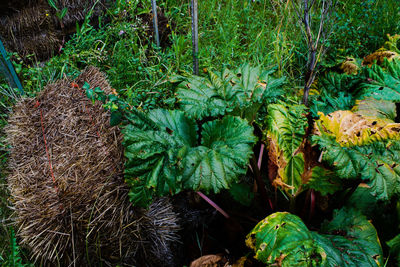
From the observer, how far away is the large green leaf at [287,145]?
5.48 feet

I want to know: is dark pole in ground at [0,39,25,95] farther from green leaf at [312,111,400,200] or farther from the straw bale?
green leaf at [312,111,400,200]

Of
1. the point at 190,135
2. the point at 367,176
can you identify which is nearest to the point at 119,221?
the point at 190,135

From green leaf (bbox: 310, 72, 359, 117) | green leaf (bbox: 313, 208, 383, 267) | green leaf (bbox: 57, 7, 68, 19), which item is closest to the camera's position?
green leaf (bbox: 313, 208, 383, 267)

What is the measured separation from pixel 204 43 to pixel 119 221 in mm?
2117

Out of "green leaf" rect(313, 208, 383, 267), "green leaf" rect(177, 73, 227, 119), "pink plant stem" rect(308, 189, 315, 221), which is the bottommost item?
"pink plant stem" rect(308, 189, 315, 221)

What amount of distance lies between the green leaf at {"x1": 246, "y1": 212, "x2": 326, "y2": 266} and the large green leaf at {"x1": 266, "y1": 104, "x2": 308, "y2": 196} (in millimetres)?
298

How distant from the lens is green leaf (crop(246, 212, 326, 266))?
121 cm

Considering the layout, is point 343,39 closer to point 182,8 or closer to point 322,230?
point 182,8

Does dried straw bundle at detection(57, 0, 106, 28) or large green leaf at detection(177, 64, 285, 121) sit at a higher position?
dried straw bundle at detection(57, 0, 106, 28)

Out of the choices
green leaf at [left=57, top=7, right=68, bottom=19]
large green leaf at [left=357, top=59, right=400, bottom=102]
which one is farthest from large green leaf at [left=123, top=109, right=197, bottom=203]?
green leaf at [left=57, top=7, right=68, bottom=19]

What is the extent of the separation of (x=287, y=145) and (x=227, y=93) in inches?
18.5

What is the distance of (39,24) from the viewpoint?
2.95 meters

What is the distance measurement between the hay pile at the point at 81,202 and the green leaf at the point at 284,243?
60cm

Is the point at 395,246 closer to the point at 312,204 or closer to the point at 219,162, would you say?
the point at 312,204
